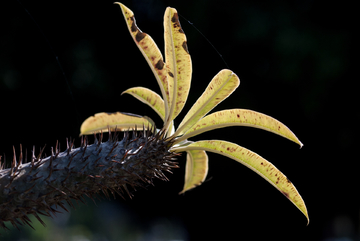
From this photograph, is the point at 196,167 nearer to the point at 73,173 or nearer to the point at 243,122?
the point at 243,122

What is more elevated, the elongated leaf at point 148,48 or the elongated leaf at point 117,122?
the elongated leaf at point 148,48

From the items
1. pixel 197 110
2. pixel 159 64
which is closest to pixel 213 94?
pixel 197 110

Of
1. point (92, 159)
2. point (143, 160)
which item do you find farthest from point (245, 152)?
point (92, 159)

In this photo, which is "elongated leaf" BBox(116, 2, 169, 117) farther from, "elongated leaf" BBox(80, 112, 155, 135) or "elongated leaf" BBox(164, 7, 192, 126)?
"elongated leaf" BBox(80, 112, 155, 135)

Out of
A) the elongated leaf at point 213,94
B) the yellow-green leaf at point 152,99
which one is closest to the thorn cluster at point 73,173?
the elongated leaf at point 213,94

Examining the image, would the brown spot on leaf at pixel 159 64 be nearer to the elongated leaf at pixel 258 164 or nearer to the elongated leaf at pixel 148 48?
the elongated leaf at pixel 148 48

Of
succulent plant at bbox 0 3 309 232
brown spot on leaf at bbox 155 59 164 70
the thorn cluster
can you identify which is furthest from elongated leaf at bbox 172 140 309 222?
brown spot on leaf at bbox 155 59 164 70
